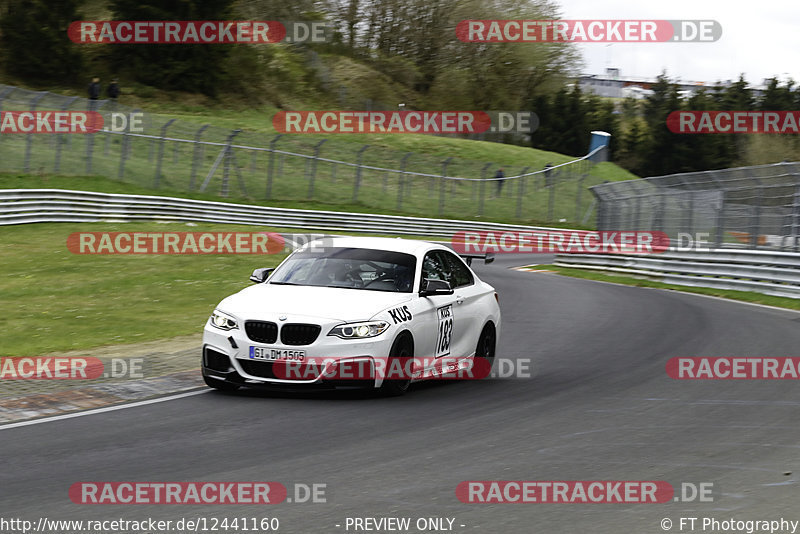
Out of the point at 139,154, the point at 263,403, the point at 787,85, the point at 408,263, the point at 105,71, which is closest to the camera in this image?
the point at 263,403

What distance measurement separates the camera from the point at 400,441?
7.77 meters

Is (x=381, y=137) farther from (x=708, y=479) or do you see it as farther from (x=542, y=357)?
(x=708, y=479)

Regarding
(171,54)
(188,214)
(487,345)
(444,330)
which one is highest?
(171,54)

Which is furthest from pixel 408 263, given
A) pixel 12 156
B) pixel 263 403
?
pixel 12 156

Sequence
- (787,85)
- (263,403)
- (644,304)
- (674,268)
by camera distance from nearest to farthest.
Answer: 1. (263,403)
2. (644,304)
3. (674,268)
4. (787,85)

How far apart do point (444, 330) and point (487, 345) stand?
136 cm

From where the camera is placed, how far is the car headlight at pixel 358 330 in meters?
9.30

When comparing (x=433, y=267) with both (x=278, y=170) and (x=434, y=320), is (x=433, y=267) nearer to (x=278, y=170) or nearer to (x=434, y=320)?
(x=434, y=320)

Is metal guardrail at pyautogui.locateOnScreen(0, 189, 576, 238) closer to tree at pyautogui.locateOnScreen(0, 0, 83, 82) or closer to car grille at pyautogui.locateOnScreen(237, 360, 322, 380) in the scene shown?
car grille at pyautogui.locateOnScreen(237, 360, 322, 380)

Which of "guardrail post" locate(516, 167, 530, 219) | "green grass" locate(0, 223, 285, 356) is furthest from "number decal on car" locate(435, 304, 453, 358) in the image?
"guardrail post" locate(516, 167, 530, 219)

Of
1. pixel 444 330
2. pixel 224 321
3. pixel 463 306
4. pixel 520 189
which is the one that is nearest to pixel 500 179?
pixel 520 189

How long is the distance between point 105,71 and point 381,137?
1767cm

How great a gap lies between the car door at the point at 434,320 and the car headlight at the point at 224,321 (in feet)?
5.52

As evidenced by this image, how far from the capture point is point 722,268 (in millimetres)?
25031
